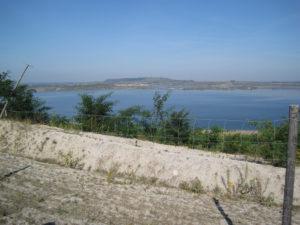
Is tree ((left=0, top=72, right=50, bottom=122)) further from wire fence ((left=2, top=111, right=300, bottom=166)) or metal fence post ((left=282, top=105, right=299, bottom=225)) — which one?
metal fence post ((left=282, top=105, right=299, bottom=225))

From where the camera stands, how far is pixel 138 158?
14719 millimetres

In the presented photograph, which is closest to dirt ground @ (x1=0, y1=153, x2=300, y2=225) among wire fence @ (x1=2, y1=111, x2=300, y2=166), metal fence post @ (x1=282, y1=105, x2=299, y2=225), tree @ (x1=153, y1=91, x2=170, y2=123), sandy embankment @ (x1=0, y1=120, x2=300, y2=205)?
sandy embankment @ (x1=0, y1=120, x2=300, y2=205)

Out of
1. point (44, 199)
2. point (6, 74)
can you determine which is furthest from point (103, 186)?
point (6, 74)

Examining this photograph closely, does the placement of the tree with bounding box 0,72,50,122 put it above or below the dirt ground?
above

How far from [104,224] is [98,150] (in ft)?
24.1

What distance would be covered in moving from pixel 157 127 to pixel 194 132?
3.57 metres

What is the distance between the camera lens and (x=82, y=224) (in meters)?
8.36

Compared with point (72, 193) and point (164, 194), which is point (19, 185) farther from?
point (164, 194)

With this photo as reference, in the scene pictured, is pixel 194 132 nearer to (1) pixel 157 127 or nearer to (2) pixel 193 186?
(1) pixel 157 127

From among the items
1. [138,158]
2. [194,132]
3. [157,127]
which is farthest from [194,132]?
[138,158]

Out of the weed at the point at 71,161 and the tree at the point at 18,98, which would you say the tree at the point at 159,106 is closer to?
the tree at the point at 18,98

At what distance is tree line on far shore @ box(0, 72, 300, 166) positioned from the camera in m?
21.1

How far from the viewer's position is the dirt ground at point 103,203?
889 cm

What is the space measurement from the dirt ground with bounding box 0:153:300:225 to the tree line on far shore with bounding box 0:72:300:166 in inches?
269
